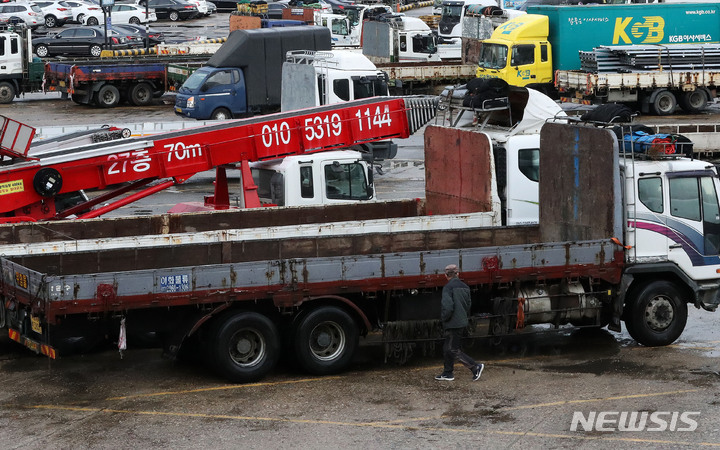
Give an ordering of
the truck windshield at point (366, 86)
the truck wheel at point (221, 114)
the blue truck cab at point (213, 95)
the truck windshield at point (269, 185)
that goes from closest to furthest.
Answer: the truck windshield at point (269, 185) → the truck windshield at point (366, 86) → the blue truck cab at point (213, 95) → the truck wheel at point (221, 114)

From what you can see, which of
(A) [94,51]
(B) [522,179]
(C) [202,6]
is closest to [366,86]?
(B) [522,179]

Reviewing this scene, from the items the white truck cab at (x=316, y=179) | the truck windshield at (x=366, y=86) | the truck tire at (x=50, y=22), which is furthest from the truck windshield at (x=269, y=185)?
the truck tire at (x=50, y=22)

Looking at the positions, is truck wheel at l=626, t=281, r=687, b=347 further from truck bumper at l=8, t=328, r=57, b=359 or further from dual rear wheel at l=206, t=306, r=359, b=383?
truck bumper at l=8, t=328, r=57, b=359

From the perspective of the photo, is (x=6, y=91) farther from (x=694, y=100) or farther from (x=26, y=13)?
(x=694, y=100)

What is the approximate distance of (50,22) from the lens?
60.7 m

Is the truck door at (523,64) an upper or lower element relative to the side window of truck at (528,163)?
upper

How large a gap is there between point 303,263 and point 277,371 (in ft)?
4.58

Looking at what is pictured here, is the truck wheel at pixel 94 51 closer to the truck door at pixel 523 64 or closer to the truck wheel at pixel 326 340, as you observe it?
the truck door at pixel 523 64

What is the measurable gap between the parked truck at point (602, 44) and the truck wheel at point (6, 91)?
16.0 m

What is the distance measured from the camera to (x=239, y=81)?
34.3 m

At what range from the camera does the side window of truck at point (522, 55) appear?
37.5 m

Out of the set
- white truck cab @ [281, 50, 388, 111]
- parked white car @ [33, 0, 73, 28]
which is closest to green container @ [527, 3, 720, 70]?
white truck cab @ [281, 50, 388, 111]

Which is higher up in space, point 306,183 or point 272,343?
point 306,183

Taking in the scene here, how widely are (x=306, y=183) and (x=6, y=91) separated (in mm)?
24581
